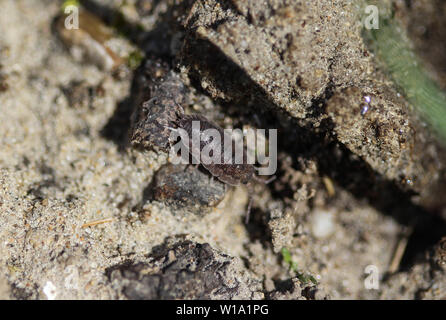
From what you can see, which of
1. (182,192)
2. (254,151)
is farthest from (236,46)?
(182,192)

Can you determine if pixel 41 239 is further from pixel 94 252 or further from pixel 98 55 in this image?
pixel 98 55

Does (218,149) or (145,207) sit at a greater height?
(218,149)

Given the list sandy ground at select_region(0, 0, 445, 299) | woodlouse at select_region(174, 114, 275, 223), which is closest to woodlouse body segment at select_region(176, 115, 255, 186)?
woodlouse at select_region(174, 114, 275, 223)

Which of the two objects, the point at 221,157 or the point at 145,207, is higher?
the point at 221,157

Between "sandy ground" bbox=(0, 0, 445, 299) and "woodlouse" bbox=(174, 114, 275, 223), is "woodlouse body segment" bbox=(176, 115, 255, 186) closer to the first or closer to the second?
"woodlouse" bbox=(174, 114, 275, 223)

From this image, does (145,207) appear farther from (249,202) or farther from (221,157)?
(249,202)

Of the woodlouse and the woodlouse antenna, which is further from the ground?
the woodlouse

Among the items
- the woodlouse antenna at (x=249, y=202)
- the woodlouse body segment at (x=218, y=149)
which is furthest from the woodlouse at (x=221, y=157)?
the woodlouse antenna at (x=249, y=202)

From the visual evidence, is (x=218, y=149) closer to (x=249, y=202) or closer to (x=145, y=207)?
(x=249, y=202)

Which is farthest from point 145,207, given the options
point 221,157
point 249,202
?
point 249,202

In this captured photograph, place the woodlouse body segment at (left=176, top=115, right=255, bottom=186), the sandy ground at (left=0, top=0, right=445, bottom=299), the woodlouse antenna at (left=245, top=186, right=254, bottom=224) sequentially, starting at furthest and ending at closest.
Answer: the woodlouse antenna at (left=245, top=186, right=254, bottom=224)
the woodlouse body segment at (left=176, top=115, right=255, bottom=186)
the sandy ground at (left=0, top=0, right=445, bottom=299)

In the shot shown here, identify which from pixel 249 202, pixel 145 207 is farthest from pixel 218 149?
pixel 145 207

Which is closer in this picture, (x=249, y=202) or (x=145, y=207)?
(x=145, y=207)
